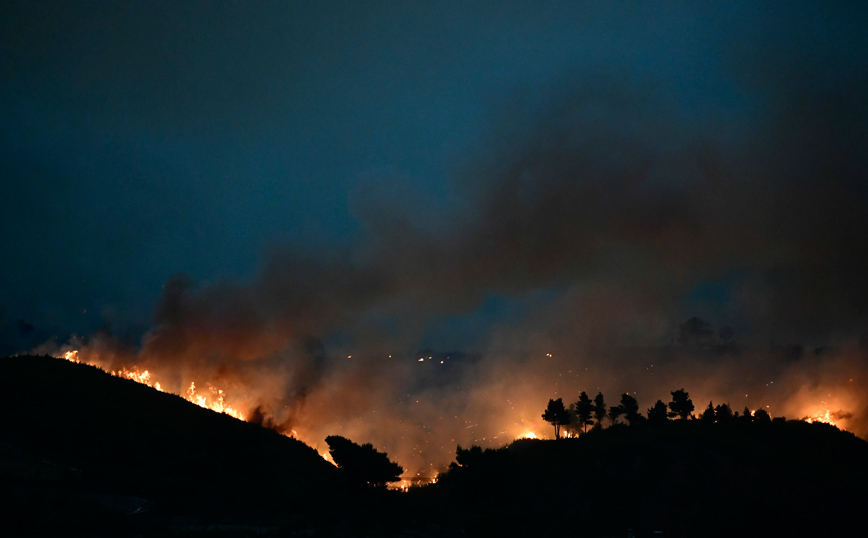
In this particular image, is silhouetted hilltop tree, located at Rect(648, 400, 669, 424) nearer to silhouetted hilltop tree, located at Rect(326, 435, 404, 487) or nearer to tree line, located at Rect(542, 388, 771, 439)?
tree line, located at Rect(542, 388, 771, 439)

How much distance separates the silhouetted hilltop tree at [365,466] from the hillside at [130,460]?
203cm

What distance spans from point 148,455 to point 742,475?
4674cm

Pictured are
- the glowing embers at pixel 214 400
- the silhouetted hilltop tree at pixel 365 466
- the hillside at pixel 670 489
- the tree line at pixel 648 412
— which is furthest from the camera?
the glowing embers at pixel 214 400

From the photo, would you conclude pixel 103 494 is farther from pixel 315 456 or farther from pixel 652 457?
pixel 652 457

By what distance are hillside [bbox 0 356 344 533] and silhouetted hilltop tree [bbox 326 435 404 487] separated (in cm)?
203

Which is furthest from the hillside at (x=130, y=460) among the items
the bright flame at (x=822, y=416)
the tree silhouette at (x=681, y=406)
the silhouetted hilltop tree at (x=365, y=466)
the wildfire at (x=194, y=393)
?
the bright flame at (x=822, y=416)

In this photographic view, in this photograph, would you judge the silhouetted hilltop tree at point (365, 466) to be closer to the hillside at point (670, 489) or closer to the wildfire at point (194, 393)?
the hillside at point (670, 489)

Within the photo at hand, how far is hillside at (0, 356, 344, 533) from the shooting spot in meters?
32.0

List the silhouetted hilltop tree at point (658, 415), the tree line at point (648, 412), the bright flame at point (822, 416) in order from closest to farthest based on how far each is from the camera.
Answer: the silhouetted hilltop tree at point (658, 415), the tree line at point (648, 412), the bright flame at point (822, 416)

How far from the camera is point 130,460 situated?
142 ft

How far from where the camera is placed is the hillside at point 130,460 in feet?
105

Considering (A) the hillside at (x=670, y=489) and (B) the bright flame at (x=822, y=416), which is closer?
(A) the hillside at (x=670, y=489)

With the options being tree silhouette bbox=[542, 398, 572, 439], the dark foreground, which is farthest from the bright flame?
tree silhouette bbox=[542, 398, 572, 439]

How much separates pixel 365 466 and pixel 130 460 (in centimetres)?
1906
